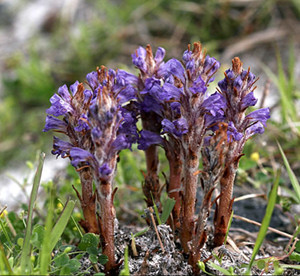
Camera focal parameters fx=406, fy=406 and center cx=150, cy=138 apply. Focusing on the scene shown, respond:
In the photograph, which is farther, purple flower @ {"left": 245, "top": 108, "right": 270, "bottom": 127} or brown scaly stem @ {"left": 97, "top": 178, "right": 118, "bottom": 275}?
purple flower @ {"left": 245, "top": 108, "right": 270, "bottom": 127}

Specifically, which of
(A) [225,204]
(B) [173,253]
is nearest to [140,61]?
(A) [225,204]

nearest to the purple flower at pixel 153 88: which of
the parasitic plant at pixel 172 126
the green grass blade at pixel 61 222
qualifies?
the parasitic plant at pixel 172 126

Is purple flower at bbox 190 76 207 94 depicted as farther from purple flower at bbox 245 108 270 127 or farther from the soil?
the soil

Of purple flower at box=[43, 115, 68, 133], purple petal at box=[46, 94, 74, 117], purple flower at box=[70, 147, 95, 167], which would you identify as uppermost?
purple petal at box=[46, 94, 74, 117]

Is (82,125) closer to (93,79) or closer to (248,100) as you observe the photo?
(93,79)

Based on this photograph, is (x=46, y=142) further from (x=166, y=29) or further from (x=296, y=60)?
(x=296, y=60)

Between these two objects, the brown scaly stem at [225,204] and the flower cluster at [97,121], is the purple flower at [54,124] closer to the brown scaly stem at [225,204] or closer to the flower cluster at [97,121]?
the flower cluster at [97,121]

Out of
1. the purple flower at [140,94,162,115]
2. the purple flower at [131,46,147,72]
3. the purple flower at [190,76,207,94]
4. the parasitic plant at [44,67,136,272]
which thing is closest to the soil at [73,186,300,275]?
the parasitic plant at [44,67,136,272]
